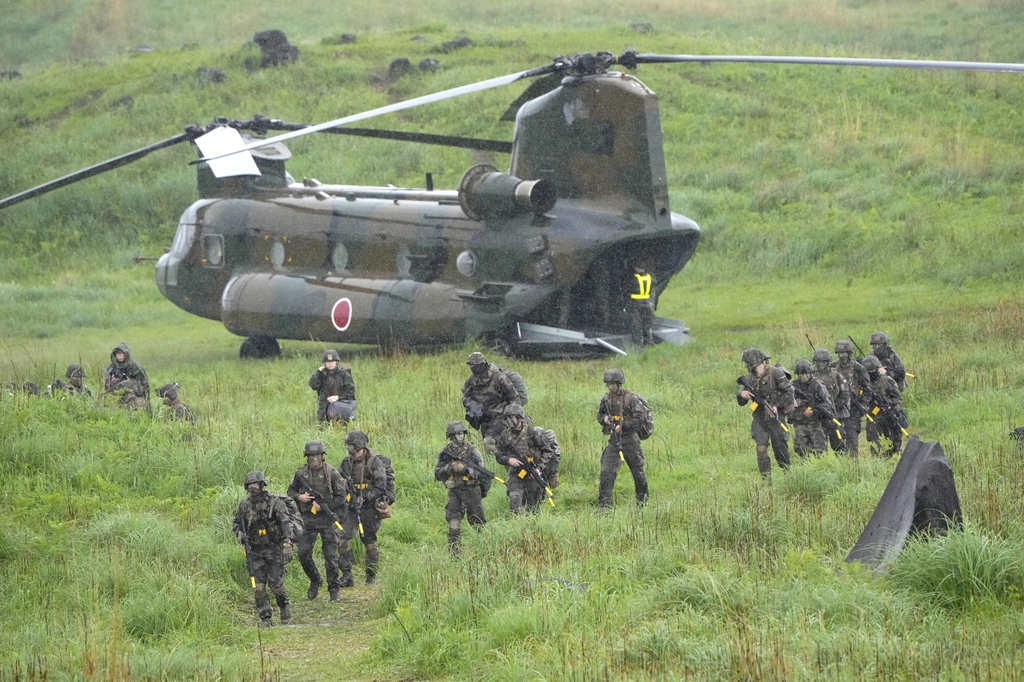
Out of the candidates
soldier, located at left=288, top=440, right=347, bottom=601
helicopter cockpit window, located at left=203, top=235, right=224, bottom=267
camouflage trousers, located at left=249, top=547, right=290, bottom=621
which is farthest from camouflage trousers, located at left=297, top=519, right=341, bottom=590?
helicopter cockpit window, located at left=203, top=235, right=224, bottom=267

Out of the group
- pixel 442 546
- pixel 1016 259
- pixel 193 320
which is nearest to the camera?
pixel 442 546

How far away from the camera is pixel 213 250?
916 inches

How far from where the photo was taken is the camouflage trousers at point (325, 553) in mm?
11172

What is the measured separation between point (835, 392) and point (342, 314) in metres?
9.51

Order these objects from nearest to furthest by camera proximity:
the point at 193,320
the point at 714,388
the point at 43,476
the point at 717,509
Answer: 1. the point at 717,509
2. the point at 43,476
3. the point at 714,388
4. the point at 193,320

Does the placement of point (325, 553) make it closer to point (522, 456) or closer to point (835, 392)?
point (522, 456)

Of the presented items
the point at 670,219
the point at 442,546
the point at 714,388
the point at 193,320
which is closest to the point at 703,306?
the point at 670,219

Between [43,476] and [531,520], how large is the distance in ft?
18.0

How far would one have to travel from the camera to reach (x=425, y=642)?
9.08 m

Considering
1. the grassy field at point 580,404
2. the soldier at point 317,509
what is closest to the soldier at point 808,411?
the grassy field at point 580,404

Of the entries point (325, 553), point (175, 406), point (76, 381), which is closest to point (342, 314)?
point (76, 381)

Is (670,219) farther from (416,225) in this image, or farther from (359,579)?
(359,579)

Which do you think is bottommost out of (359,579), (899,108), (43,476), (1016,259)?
(359,579)

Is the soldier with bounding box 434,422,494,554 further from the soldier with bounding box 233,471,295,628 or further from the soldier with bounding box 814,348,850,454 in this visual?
the soldier with bounding box 814,348,850,454
